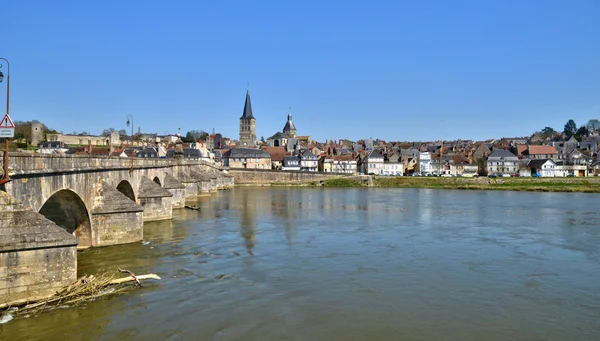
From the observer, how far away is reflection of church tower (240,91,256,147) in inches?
4990

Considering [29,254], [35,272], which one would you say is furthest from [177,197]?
[29,254]

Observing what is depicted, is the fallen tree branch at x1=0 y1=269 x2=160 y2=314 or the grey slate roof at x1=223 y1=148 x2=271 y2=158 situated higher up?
the grey slate roof at x1=223 y1=148 x2=271 y2=158

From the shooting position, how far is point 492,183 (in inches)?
2628

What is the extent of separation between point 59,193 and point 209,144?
314 ft

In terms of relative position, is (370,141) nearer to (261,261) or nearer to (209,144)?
(209,144)

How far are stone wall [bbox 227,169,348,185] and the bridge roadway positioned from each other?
42392 mm

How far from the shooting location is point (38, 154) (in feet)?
44.5

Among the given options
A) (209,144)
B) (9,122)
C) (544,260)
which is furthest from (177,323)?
(209,144)

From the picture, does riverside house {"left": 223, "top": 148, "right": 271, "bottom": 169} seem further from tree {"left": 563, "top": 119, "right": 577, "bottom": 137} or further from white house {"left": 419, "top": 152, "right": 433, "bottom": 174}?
tree {"left": 563, "top": 119, "right": 577, "bottom": 137}

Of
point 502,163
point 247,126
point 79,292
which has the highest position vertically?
point 247,126

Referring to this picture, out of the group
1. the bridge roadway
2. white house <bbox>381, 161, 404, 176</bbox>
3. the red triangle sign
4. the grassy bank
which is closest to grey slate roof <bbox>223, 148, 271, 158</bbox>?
white house <bbox>381, 161, 404, 176</bbox>

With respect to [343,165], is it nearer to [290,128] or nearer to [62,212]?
[290,128]

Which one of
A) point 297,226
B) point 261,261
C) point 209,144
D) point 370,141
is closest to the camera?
point 261,261

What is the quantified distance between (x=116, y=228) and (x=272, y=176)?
54.7 meters
